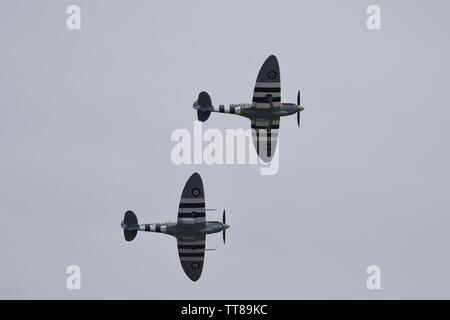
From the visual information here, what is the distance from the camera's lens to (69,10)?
73.9m

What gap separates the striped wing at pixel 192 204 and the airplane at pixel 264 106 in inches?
141

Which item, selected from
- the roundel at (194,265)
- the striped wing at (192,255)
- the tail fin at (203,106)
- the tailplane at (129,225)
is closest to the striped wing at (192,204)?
the striped wing at (192,255)

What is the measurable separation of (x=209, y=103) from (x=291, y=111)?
4.51 meters

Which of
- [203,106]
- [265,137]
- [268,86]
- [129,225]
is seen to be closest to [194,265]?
[129,225]

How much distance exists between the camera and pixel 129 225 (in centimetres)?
6931

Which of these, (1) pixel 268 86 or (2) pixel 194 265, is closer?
(1) pixel 268 86

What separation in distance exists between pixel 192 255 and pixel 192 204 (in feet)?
10.5

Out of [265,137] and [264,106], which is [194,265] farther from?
[264,106]

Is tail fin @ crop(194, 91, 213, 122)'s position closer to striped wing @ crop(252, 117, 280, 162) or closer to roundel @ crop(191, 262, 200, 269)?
striped wing @ crop(252, 117, 280, 162)
